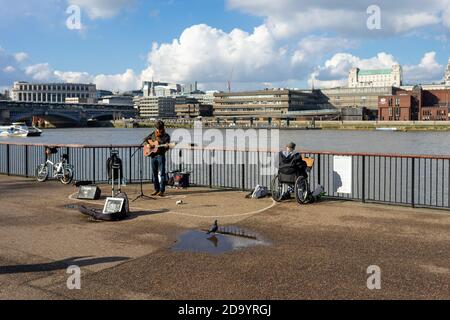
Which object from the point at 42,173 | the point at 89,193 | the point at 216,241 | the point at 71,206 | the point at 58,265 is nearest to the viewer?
the point at 58,265

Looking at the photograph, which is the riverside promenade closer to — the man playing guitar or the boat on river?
the man playing guitar

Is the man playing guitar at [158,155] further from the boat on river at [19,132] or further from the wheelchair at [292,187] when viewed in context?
the boat on river at [19,132]

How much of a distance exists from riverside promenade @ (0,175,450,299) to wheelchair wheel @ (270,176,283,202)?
449 mm

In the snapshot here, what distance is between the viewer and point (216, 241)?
771 cm

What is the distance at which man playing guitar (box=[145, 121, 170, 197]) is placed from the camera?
40.7 feet

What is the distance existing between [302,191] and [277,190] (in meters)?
0.67

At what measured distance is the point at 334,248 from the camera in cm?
726

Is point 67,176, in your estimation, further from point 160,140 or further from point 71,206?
point 71,206

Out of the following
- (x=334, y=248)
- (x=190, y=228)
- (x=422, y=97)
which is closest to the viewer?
(x=334, y=248)

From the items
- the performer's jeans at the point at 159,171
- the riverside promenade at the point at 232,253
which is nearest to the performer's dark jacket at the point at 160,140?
the performer's jeans at the point at 159,171

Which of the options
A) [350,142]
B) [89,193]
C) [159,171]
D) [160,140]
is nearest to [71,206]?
[89,193]

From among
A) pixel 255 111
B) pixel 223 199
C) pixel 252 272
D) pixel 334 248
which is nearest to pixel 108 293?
pixel 252 272
